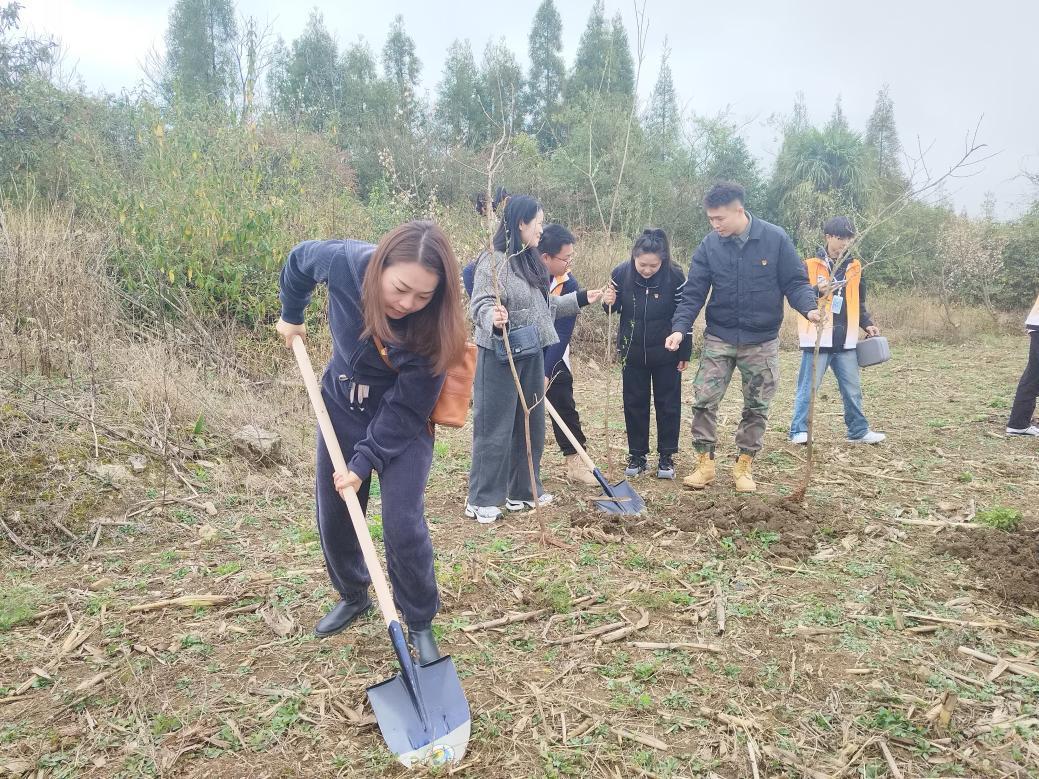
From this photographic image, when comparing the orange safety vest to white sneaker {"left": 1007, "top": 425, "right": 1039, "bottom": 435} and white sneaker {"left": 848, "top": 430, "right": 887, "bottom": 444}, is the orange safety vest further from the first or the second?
white sneaker {"left": 1007, "top": 425, "right": 1039, "bottom": 435}

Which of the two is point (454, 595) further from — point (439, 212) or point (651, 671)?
point (439, 212)

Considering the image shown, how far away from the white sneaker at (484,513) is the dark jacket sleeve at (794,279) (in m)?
2.39

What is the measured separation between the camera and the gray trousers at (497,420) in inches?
169

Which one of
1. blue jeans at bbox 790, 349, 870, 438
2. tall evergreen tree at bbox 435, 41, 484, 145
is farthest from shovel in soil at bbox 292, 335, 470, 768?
tall evergreen tree at bbox 435, 41, 484, 145

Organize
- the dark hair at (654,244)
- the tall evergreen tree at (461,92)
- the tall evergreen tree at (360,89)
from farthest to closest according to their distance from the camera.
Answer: the tall evergreen tree at (461,92) < the tall evergreen tree at (360,89) < the dark hair at (654,244)

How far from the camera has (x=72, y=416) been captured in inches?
186

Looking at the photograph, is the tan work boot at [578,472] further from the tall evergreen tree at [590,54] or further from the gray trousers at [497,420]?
the tall evergreen tree at [590,54]

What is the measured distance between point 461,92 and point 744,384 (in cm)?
2266

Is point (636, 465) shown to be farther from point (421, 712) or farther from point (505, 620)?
point (421, 712)

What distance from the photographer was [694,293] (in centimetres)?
493

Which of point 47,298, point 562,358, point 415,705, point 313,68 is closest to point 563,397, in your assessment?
point 562,358

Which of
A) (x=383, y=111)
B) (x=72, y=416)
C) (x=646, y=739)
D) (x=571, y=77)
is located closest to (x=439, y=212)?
(x=72, y=416)

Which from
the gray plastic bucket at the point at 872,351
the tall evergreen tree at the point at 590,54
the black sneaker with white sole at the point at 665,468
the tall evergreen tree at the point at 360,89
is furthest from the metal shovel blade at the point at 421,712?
the tall evergreen tree at the point at 590,54

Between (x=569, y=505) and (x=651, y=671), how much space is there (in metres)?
2.04
